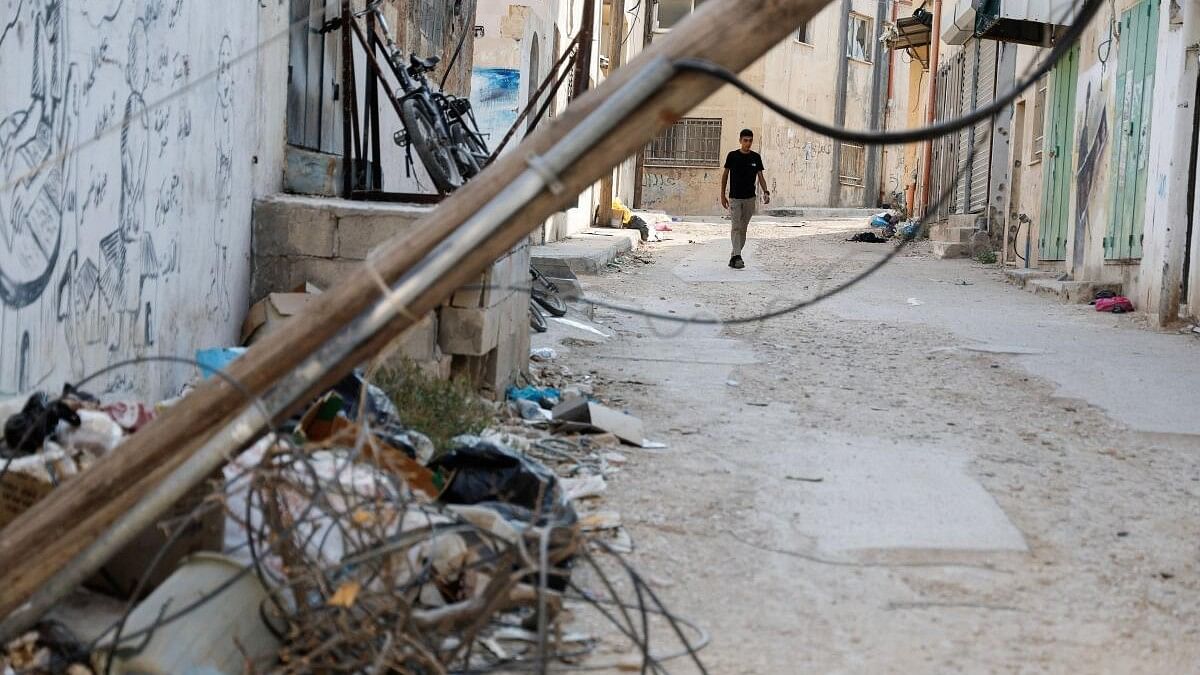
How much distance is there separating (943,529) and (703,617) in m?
1.23

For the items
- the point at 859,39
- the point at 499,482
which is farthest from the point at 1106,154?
the point at 859,39

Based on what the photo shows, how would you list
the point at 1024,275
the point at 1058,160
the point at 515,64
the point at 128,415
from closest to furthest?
the point at 128,415 < the point at 1024,275 < the point at 1058,160 < the point at 515,64

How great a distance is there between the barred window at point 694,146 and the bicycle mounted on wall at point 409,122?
1084 inches

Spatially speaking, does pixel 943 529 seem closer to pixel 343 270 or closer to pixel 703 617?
pixel 703 617

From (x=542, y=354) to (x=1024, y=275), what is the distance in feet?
29.0

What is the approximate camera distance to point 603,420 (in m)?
5.87

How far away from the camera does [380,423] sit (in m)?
4.51

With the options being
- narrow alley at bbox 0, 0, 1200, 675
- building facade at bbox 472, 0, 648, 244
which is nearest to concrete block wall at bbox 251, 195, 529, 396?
narrow alley at bbox 0, 0, 1200, 675

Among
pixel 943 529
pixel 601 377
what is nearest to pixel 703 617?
pixel 943 529

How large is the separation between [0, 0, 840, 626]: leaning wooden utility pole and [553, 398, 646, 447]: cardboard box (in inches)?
133

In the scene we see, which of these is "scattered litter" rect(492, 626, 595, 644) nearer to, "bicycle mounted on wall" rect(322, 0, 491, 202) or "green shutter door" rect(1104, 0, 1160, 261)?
"bicycle mounted on wall" rect(322, 0, 491, 202)

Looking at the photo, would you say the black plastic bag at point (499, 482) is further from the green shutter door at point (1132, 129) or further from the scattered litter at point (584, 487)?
the green shutter door at point (1132, 129)

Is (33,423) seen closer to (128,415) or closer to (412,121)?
(128,415)

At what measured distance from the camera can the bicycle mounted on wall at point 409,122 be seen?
7.61 meters
